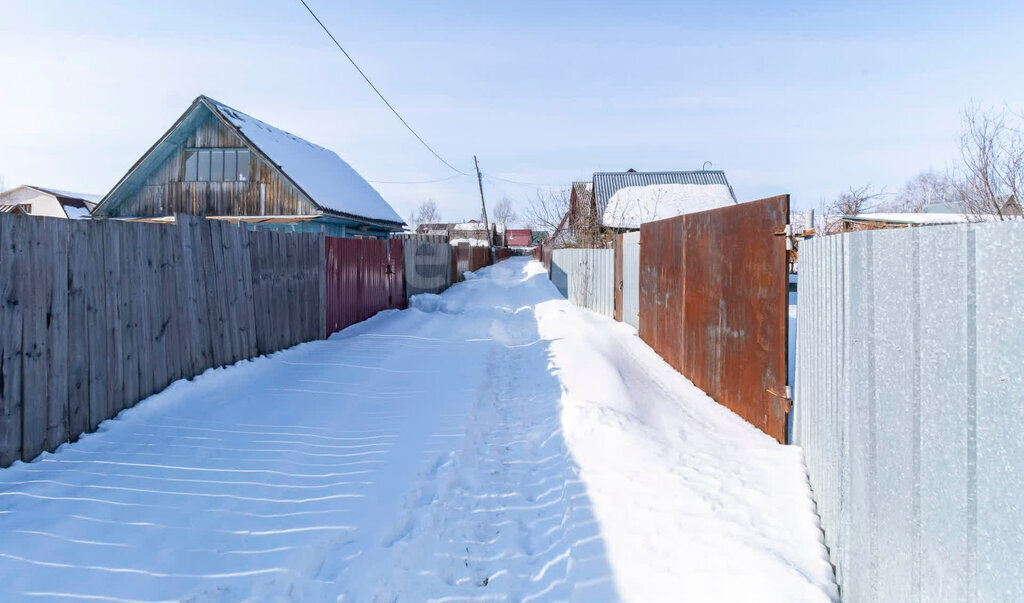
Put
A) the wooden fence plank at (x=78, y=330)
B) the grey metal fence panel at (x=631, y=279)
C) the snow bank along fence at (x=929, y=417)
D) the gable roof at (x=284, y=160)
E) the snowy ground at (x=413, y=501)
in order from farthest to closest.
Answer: the gable roof at (x=284, y=160) → the grey metal fence panel at (x=631, y=279) → the wooden fence plank at (x=78, y=330) → the snowy ground at (x=413, y=501) → the snow bank along fence at (x=929, y=417)

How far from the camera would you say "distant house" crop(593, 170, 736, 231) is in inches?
940

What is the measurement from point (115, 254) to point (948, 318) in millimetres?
5338

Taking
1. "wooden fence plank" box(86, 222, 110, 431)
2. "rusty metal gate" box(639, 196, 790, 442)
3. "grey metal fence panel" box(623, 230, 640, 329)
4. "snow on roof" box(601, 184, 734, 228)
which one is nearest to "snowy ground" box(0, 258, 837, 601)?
"wooden fence plank" box(86, 222, 110, 431)

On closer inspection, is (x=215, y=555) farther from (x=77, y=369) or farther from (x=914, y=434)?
(x=914, y=434)

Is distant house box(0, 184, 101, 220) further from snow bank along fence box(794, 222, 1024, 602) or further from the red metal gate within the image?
snow bank along fence box(794, 222, 1024, 602)

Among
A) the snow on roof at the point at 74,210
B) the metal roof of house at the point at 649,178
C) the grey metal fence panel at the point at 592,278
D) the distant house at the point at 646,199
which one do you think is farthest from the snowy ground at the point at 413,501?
the snow on roof at the point at 74,210

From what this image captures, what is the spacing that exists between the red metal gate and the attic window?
7302 millimetres

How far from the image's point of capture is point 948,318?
174cm

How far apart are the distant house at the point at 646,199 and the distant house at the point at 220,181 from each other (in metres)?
11.2

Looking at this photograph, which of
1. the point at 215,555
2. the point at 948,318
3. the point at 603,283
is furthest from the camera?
the point at 603,283

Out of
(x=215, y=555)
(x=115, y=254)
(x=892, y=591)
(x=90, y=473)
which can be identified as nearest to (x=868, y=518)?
(x=892, y=591)

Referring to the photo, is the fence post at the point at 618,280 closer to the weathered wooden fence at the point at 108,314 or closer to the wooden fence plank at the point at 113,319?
the weathered wooden fence at the point at 108,314

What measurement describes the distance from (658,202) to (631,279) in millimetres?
15602

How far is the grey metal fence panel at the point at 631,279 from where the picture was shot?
977 centimetres
